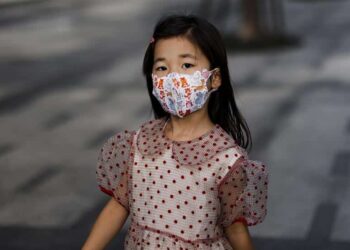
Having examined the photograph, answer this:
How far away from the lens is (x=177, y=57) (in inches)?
116

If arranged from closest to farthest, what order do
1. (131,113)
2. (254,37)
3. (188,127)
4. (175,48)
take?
(175,48)
(188,127)
(131,113)
(254,37)

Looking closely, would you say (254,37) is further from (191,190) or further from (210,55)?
(191,190)

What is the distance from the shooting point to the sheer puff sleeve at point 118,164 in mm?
3131

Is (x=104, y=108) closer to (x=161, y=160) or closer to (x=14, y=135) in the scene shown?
(x=14, y=135)

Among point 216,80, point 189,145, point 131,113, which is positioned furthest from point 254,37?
point 189,145

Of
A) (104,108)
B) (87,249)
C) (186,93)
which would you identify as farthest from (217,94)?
(104,108)

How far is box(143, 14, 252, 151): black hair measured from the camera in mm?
2967

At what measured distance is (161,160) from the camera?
9.87 feet

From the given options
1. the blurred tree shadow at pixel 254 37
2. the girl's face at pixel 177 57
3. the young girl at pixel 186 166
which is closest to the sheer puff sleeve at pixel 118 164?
the young girl at pixel 186 166

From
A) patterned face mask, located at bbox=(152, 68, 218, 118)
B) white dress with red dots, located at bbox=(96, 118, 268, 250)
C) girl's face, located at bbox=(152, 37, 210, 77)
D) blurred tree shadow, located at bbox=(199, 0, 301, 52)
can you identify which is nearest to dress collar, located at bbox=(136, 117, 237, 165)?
white dress with red dots, located at bbox=(96, 118, 268, 250)

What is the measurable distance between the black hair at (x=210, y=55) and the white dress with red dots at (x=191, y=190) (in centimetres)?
13

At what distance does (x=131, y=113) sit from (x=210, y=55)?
6.23m

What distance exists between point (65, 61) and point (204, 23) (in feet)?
33.5

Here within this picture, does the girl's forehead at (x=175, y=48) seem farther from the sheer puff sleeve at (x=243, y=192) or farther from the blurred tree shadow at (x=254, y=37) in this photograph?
the blurred tree shadow at (x=254, y=37)
